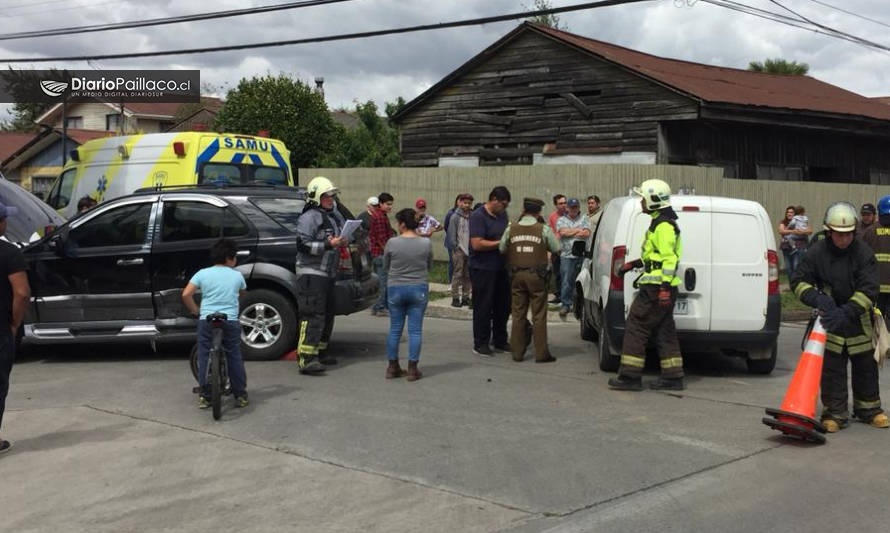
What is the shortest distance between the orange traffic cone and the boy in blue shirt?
13.8 ft

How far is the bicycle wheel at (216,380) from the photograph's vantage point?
7164mm

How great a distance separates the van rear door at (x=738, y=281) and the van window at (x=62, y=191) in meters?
12.1

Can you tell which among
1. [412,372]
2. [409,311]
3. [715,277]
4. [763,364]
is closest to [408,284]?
[409,311]

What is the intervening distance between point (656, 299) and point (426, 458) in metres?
3.05

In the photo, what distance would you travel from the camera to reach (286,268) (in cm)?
951

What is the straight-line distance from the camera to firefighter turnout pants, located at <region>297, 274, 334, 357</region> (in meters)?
8.88

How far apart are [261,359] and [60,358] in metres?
2.49

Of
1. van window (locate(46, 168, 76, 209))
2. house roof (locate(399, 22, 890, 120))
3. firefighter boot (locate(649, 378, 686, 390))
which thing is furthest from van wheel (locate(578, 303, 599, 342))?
house roof (locate(399, 22, 890, 120))

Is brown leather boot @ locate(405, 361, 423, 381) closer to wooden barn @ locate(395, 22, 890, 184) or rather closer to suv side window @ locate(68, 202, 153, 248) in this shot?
suv side window @ locate(68, 202, 153, 248)

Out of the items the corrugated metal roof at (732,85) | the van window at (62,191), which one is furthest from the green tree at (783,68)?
the van window at (62,191)

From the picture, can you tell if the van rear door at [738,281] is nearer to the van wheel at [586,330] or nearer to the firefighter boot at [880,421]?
the firefighter boot at [880,421]

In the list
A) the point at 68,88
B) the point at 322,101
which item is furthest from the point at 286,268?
the point at 322,101

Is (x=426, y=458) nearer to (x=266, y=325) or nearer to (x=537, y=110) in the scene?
(x=266, y=325)

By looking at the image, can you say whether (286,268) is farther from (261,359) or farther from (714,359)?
(714,359)
